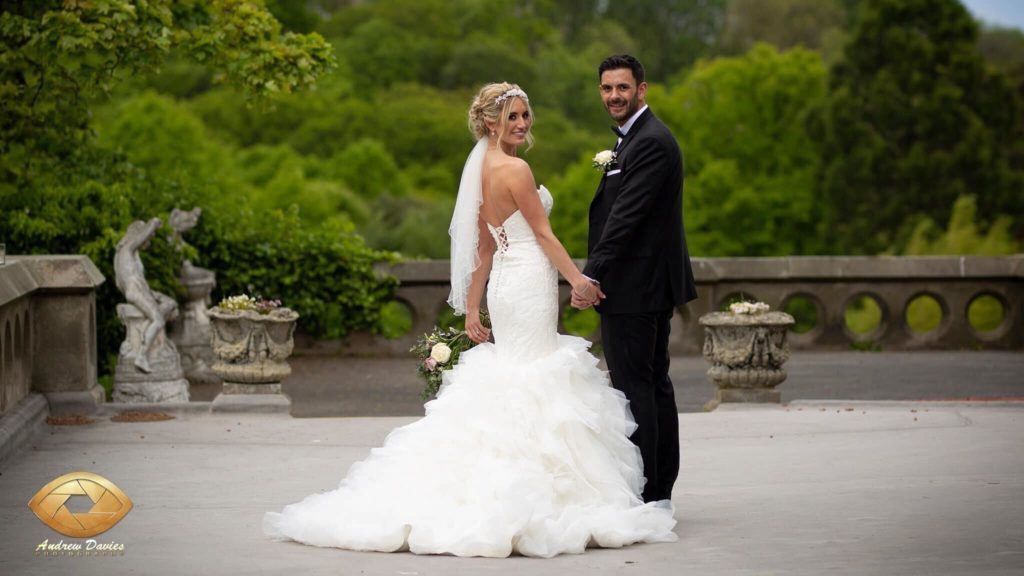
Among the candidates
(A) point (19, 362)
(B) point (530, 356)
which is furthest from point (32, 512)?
(A) point (19, 362)

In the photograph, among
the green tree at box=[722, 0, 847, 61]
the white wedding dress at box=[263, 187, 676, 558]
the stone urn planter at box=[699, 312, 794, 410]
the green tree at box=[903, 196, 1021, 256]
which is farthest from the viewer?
the green tree at box=[722, 0, 847, 61]

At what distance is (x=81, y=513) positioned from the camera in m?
7.43

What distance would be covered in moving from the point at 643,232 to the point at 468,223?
0.84m

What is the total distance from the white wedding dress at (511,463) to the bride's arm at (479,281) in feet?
0.25

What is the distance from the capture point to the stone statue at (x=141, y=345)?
12.4m

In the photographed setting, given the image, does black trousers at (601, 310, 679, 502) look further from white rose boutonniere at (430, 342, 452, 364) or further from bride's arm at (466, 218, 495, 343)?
white rose boutonniere at (430, 342, 452, 364)

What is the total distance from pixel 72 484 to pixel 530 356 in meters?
2.63

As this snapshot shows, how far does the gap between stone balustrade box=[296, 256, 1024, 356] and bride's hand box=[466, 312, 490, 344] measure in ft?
30.4

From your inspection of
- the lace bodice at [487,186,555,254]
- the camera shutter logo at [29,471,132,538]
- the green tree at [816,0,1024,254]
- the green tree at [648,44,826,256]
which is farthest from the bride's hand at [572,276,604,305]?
the green tree at [648,44,826,256]

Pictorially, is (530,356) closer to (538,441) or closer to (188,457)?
(538,441)

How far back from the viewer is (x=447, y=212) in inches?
2108

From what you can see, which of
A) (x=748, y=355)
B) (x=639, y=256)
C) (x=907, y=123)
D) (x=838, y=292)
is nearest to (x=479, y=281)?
(x=639, y=256)

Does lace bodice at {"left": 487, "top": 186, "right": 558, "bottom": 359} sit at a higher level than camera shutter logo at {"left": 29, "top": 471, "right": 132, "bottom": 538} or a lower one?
higher

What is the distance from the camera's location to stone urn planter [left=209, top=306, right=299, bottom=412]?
11.7 m
